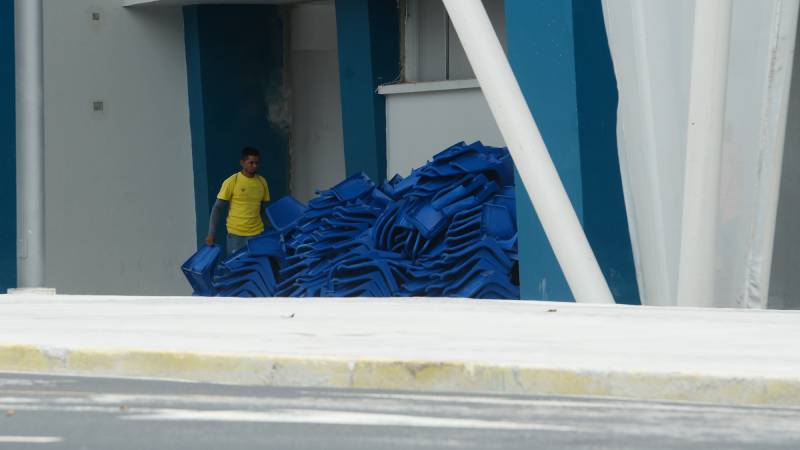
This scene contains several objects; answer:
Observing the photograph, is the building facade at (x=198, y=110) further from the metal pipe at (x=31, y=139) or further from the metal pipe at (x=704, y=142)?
the metal pipe at (x=704, y=142)

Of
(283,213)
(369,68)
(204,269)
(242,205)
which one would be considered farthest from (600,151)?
(204,269)

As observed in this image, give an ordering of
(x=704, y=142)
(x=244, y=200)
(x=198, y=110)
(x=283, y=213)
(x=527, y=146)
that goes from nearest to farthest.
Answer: (x=704, y=142)
(x=527, y=146)
(x=283, y=213)
(x=244, y=200)
(x=198, y=110)

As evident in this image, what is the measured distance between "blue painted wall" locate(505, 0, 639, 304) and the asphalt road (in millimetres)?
5572

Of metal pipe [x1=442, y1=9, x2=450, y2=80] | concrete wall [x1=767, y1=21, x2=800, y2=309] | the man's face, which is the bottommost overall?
concrete wall [x1=767, y1=21, x2=800, y2=309]

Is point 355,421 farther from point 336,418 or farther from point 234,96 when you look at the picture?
point 234,96

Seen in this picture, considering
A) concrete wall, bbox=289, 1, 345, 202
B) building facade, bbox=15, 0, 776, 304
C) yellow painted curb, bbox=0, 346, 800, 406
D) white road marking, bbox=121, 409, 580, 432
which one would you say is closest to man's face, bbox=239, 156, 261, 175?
building facade, bbox=15, 0, 776, 304

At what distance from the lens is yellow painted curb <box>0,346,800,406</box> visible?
6.05 meters

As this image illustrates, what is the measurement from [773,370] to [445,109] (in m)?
11.8

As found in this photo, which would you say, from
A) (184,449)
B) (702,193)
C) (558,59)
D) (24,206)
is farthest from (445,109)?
(184,449)

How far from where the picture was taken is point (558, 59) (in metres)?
11.8

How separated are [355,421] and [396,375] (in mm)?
860

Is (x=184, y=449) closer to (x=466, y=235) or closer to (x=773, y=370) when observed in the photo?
(x=773, y=370)

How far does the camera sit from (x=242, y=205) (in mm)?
18250

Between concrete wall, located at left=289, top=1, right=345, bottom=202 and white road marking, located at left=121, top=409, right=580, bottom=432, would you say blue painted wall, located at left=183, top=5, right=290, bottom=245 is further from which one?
white road marking, located at left=121, top=409, right=580, bottom=432
